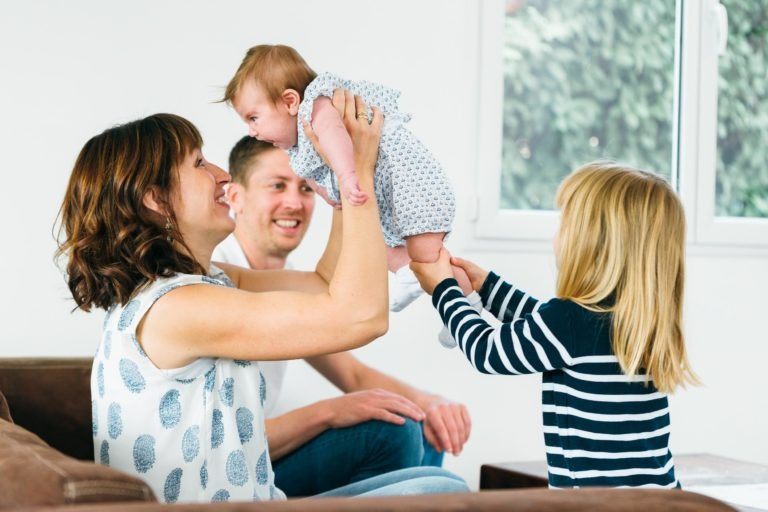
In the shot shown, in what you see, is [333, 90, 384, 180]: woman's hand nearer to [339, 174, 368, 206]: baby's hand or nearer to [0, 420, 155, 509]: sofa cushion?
[339, 174, 368, 206]: baby's hand

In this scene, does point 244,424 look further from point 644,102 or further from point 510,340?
point 644,102

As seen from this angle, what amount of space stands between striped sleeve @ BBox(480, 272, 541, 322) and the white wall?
121cm

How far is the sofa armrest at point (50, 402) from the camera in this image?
210 centimetres

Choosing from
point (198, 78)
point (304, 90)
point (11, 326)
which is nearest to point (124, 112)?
point (198, 78)

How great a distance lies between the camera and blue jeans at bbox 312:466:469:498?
1.55 metres

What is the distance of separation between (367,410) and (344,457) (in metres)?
0.12

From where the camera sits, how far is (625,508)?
0.97m

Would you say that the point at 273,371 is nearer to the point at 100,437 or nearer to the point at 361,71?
the point at 100,437

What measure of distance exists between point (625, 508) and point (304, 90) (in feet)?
3.83

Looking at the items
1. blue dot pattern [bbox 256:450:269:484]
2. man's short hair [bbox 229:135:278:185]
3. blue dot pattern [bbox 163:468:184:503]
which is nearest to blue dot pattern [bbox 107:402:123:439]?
blue dot pattern [bbox 163:468:184:503]

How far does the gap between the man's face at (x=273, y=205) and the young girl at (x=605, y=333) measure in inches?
33.5

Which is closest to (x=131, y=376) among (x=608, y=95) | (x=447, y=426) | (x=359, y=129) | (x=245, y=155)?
(x=359, y=129)

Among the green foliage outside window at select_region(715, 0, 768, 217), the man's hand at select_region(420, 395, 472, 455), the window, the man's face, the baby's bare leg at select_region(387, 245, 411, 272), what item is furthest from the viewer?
the green foliage outside window at select_region(715, 0, 768, 217)

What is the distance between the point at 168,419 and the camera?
149 cm
